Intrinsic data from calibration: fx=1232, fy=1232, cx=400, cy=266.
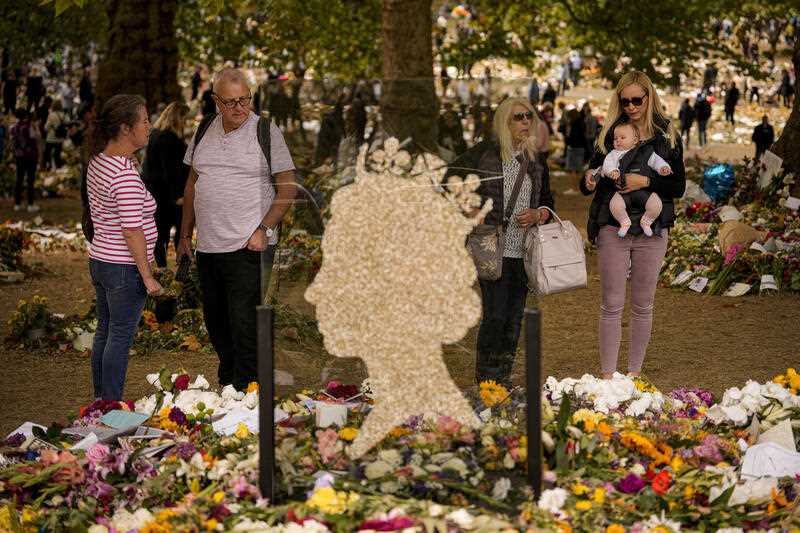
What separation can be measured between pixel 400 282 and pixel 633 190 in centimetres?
216

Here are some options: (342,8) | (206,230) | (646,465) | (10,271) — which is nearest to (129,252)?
(206,230)

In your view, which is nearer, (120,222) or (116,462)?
(116,462)

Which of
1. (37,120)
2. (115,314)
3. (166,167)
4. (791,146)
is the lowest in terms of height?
(115,314)

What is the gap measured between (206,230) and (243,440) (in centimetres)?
149

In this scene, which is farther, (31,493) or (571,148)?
(571,148)

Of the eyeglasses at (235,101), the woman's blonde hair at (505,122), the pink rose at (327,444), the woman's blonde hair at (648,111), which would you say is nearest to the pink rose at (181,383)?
the pink rose at (327,444)

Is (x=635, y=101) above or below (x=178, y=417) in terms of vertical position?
above

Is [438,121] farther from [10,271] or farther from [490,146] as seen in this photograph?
[10,271]

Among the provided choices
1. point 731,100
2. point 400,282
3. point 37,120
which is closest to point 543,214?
point 400,282

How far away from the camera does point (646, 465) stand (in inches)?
210

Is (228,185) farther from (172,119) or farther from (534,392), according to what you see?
(172,119)

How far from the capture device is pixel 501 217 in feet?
18.0

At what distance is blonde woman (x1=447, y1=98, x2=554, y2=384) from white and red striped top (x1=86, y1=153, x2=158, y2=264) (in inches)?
73.3

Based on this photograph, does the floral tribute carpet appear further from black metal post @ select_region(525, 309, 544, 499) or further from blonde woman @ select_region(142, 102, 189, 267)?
blonde woman @ select_region(142, 102, 189, 267)
